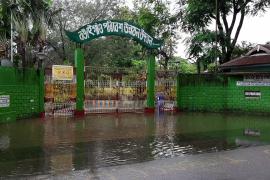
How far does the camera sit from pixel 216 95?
2327 cm

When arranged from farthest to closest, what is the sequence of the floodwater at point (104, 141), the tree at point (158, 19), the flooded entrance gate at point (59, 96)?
the tree at point (158, 19) → the flooded entrance gate at point (59, 96) → the floodwater at point (104, 141)

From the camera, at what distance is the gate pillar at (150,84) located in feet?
74.4

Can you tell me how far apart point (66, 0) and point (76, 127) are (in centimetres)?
2649

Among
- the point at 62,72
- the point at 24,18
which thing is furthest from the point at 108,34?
the point at 24,18

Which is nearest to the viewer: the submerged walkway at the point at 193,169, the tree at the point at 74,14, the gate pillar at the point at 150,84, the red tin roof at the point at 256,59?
the submerged walkway at the point at 193,169

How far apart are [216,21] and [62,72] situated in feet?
40.9

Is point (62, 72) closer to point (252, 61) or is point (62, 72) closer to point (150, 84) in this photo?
point (150, 84)

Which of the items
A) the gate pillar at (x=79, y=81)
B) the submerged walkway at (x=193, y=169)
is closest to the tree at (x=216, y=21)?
the gate pillar at (x=79, y=81)

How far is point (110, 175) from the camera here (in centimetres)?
753

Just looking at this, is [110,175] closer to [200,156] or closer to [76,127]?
[200,156]

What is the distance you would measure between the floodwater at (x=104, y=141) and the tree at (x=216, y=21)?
10.9 m

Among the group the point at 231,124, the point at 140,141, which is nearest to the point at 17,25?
the point at 140,141

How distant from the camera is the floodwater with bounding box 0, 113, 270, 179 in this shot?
8742mm

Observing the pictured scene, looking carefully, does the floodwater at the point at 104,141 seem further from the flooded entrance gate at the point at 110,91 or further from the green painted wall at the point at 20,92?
the flooded entrance gate at the point at 110,91
